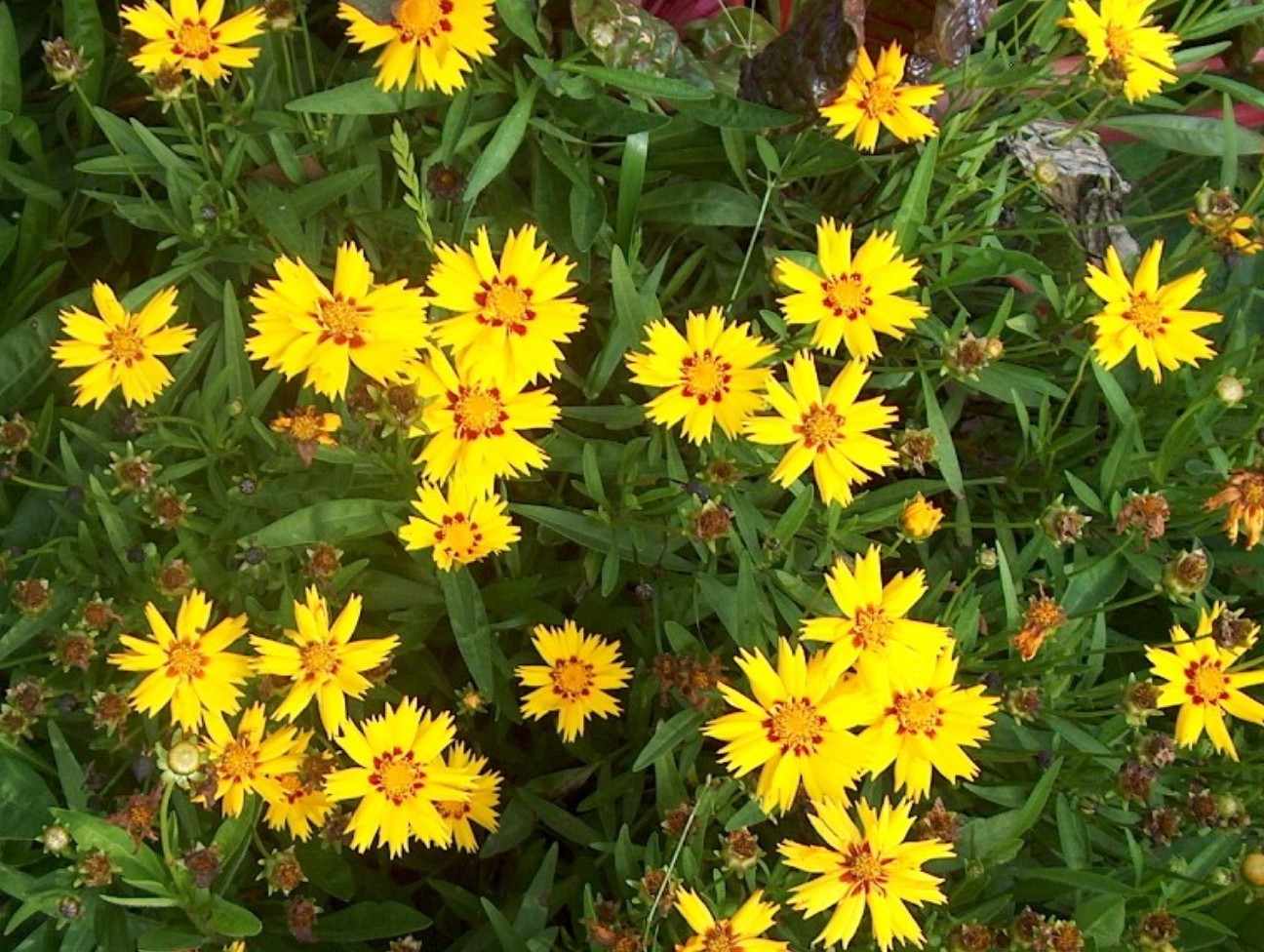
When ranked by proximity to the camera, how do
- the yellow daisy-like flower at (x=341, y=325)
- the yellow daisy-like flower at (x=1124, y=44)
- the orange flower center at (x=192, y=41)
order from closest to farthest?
the yellow daisy-like flower at (x=341, y=325) < the orange flower center at (x=192, y=41) < the yellow daisy-like flower at (x=1124, y=44)

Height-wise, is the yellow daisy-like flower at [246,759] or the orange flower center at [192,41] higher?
the orange flower center at [192,41]

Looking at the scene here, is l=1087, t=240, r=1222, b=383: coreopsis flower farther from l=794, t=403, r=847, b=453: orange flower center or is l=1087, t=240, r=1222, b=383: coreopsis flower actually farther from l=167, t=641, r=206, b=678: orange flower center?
l=167, t=641, r=206, b=678: orange flower center

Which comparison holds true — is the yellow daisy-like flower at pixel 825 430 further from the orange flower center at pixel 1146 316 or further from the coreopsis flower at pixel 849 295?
the orange flower center at pixel 1146 316

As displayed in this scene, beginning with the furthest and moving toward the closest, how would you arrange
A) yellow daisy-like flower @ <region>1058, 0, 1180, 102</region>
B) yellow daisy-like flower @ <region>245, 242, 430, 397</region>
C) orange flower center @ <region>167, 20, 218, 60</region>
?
yellow daisy-like flower @ <region>1058, 0, 1180, 102</region> < orange flower center @ <region>167, 20, 218, 60</region> < yellow daisy-like flower @ <region>245, 242, 430, 397</region>

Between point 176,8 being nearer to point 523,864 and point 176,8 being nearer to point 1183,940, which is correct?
point 523,864

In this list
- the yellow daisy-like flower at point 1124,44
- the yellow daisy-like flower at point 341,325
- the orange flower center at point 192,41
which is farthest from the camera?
the yellow daisy-like flower at point 1124,44

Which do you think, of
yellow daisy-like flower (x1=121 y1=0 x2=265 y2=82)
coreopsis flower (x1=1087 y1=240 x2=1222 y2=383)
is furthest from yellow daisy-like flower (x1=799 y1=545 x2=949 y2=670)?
yellow daisy-like flower (x1=121 y1=0 x2=265 y2=82)

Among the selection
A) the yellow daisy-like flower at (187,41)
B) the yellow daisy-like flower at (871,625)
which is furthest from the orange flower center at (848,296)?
the yellow daisy-like flower at (187,41)

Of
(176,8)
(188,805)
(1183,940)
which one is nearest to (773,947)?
(1183,940)
